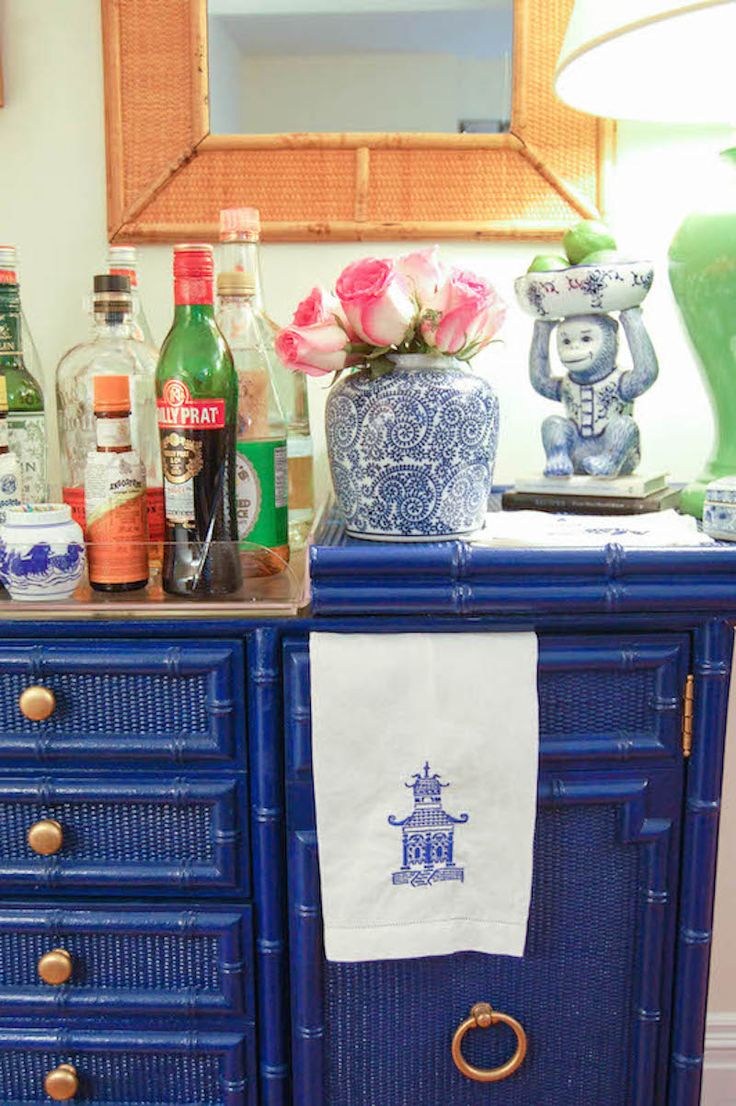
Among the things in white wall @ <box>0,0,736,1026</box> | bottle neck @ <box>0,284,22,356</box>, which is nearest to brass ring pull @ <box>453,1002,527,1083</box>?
white wall @ <box>0,0,736,1026</box>

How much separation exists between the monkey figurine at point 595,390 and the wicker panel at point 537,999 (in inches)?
16.1

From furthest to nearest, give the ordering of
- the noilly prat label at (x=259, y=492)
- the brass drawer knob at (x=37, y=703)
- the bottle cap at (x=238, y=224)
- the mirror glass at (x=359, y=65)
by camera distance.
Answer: the mirror glass at (x=359, y=65) < the bottle cap at (x=238, y=224) < the noilly prat label at (x=259, y=492) < the brass drawer knob at (x=37, y=703)

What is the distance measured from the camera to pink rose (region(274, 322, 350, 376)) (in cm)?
99

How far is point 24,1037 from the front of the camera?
1.03 metres

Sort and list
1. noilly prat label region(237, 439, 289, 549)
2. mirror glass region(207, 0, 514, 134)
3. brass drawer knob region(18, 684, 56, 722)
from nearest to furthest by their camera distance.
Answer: brass drawer knob region(18, 684, 56, 722) < noilly prat label region(237, 439, 289, 549) < mirror glass region(207, 0, 514, 134)

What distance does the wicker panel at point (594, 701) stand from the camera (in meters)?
0.98

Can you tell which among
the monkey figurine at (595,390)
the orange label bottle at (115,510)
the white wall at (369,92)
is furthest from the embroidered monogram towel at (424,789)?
the white wall at (369,92)

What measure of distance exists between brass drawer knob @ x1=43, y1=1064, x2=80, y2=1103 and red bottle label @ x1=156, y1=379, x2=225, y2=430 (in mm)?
660

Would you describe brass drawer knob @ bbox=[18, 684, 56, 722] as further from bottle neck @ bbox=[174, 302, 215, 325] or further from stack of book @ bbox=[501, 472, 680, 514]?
stack of book @ bbox=[501, 472, 680, 514]

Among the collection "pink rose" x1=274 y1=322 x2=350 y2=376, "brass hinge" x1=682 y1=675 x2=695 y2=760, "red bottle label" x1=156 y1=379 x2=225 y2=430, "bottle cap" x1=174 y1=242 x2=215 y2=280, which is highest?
"bottle cap" x1=174 y1=242 x2=215 y2=280

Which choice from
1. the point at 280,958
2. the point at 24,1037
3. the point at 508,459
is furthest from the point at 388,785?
the point at 508,459

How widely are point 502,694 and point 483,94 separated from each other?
2.70ft

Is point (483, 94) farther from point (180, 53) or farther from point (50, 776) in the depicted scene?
point (50, 776)

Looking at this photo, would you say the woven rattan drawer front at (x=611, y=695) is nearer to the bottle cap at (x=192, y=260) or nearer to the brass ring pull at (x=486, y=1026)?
the brass ring pull at (x=486, y=1026)
